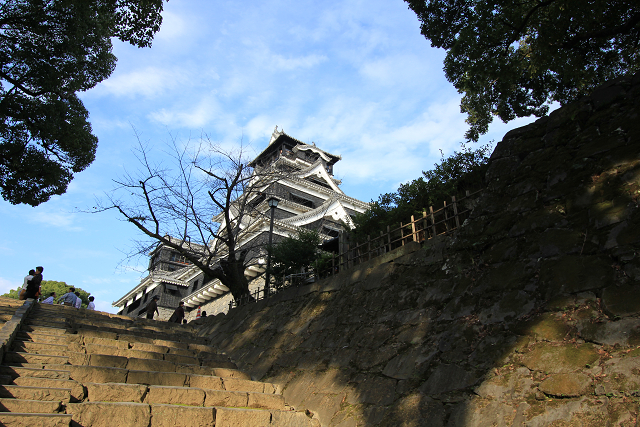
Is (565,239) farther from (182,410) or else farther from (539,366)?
(182,410)

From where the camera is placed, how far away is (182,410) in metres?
4.39

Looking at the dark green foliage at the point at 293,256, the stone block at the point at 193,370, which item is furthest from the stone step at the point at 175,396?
the dark green foliage at the point at 293,256

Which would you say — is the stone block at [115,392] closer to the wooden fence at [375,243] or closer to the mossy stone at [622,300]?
the mossy stone at [622,300]

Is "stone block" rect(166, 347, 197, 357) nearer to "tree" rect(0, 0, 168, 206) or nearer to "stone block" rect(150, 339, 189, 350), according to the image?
"stone block" rect(150, 339, 189, 350)

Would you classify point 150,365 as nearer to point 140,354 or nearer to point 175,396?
point 140,354

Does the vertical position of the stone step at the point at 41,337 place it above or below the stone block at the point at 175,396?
above

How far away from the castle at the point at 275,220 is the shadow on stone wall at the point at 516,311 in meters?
9.90

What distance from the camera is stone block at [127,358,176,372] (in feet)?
19.0

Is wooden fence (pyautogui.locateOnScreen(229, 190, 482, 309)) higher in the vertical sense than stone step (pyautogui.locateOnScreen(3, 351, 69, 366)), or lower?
higher

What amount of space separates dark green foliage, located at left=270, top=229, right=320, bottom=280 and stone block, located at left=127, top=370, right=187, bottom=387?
24.3 ft

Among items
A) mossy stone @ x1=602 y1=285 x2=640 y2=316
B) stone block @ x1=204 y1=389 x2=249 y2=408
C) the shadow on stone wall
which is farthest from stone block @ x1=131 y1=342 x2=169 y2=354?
mossy stone @ x1=602 y1=285 x2=640 y2=316

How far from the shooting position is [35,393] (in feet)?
12.8

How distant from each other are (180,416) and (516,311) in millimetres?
3941

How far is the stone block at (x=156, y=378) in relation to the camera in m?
5.16
